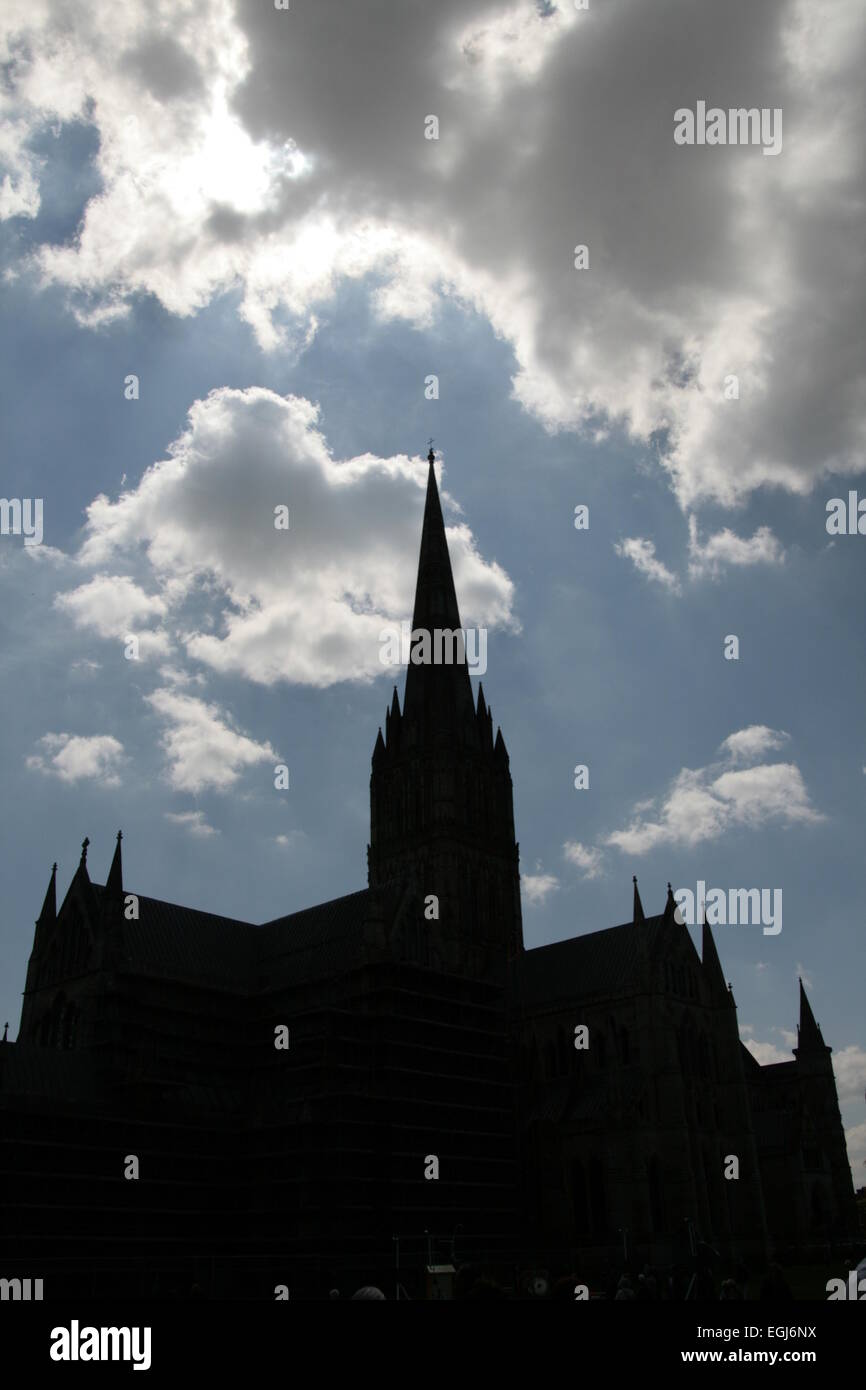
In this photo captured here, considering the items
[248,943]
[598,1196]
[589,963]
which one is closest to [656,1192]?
[598,1196]

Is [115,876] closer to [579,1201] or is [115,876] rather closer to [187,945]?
[187,945]

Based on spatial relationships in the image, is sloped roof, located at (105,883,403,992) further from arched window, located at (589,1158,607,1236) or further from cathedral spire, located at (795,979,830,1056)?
cathedral spire, located at (795,979,830,1056)

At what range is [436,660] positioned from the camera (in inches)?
3750

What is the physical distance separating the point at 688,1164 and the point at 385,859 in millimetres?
33861

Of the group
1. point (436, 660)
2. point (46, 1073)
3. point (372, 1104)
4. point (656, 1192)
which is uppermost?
point (436, 660)

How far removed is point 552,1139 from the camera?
6669cm

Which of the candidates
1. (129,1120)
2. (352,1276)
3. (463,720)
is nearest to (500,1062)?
(352,1276)

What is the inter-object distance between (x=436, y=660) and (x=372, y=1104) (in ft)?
149

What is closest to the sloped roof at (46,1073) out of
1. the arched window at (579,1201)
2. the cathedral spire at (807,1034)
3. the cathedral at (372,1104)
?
the cathedral at (372,1104)

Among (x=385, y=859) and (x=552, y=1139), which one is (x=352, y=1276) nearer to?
(x=552, y=1139)

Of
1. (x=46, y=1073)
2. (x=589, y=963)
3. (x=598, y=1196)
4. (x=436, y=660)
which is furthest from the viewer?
(x=436, y=660)

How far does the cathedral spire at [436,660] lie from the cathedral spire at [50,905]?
33095 mm

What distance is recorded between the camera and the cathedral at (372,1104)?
4956 centimetres

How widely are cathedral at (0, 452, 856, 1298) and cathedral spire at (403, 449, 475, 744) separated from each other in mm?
10166
